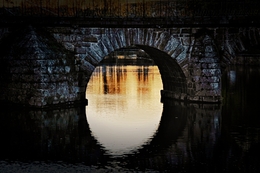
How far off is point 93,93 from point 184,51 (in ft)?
21.7

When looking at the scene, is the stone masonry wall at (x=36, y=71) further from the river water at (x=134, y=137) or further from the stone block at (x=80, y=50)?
the river water at (x=134, y=137)

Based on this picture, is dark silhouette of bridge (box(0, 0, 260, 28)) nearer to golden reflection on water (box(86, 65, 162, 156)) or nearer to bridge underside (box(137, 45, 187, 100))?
bridge underside (box(137, 45, 187, 100))

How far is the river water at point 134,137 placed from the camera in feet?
40.3

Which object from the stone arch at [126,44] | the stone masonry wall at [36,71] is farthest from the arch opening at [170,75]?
the stone masonry wall at [36,71]

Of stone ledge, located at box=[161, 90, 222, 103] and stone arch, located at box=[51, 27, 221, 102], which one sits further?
stone ledge, located at box=[161, 90, 222, 103]

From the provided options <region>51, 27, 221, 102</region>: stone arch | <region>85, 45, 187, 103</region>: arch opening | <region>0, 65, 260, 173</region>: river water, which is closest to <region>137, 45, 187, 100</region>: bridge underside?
<region>85, 45, 187, 103</region>: arch opening

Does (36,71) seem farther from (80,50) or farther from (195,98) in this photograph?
(195,98)

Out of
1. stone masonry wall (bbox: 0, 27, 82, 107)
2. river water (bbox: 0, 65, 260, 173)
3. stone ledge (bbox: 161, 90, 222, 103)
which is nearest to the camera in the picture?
river water (bbox: 0, 65, 260, 173)

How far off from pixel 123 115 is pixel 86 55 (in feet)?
12.8

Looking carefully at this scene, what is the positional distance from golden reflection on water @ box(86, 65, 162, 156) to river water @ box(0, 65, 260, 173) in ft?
0.08

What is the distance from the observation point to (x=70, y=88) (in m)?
21.8

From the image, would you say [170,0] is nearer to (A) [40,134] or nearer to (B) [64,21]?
(B) [64,21]

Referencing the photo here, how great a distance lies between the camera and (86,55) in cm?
2259

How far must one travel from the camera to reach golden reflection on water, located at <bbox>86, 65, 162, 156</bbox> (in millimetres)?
14883
